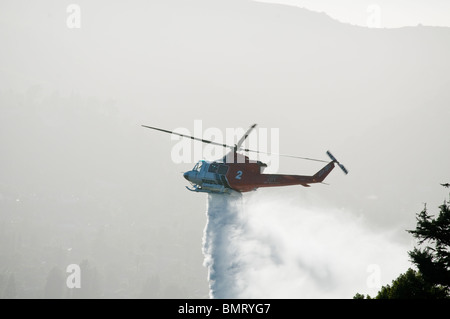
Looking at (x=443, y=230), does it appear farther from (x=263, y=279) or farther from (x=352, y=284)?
(x=352, y=284)

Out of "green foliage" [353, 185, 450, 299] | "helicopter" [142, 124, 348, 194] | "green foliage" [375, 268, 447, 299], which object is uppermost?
"helicopter" [142, 124, 348, 194]

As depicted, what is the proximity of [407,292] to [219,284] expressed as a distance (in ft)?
55.4

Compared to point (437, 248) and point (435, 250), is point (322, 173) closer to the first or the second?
point (435, 250)

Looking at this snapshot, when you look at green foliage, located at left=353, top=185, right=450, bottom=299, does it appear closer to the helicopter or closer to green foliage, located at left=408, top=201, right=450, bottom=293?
green foliage, located at left=408, top=201, right=450, bottom=293

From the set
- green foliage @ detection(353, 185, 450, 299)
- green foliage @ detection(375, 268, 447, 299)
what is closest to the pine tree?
green foliage @ detection(353, 185, 450, 299)

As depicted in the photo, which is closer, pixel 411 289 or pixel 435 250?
pixel 435 250

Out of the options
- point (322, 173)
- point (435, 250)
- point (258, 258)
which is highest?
point (322, 173)

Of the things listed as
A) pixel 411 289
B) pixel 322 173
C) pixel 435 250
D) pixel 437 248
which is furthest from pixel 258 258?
pixel 437 248

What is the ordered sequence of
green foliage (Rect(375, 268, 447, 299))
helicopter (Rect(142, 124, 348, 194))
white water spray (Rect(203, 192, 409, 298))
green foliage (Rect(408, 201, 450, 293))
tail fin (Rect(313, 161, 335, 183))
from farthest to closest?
white water spray (Rect(203, 192, 409, 298)) → tail fin (Rect(313, 161, 335, 183)) → helicopter (Rect(142, 124, 348, 194)) → green foliage (Rect(375, 268, 447, 299)) → green foliage (Rect(408, 201, 450, 293))

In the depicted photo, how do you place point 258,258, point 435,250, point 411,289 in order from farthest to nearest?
point 258,258, point 411,289, point 435,250

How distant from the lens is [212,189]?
39.8m

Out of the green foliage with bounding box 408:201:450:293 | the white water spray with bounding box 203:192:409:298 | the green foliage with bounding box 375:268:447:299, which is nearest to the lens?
the green foliage with bounding box 408:201:450:293

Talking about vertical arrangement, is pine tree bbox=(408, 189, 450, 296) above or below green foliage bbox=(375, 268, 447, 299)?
above
